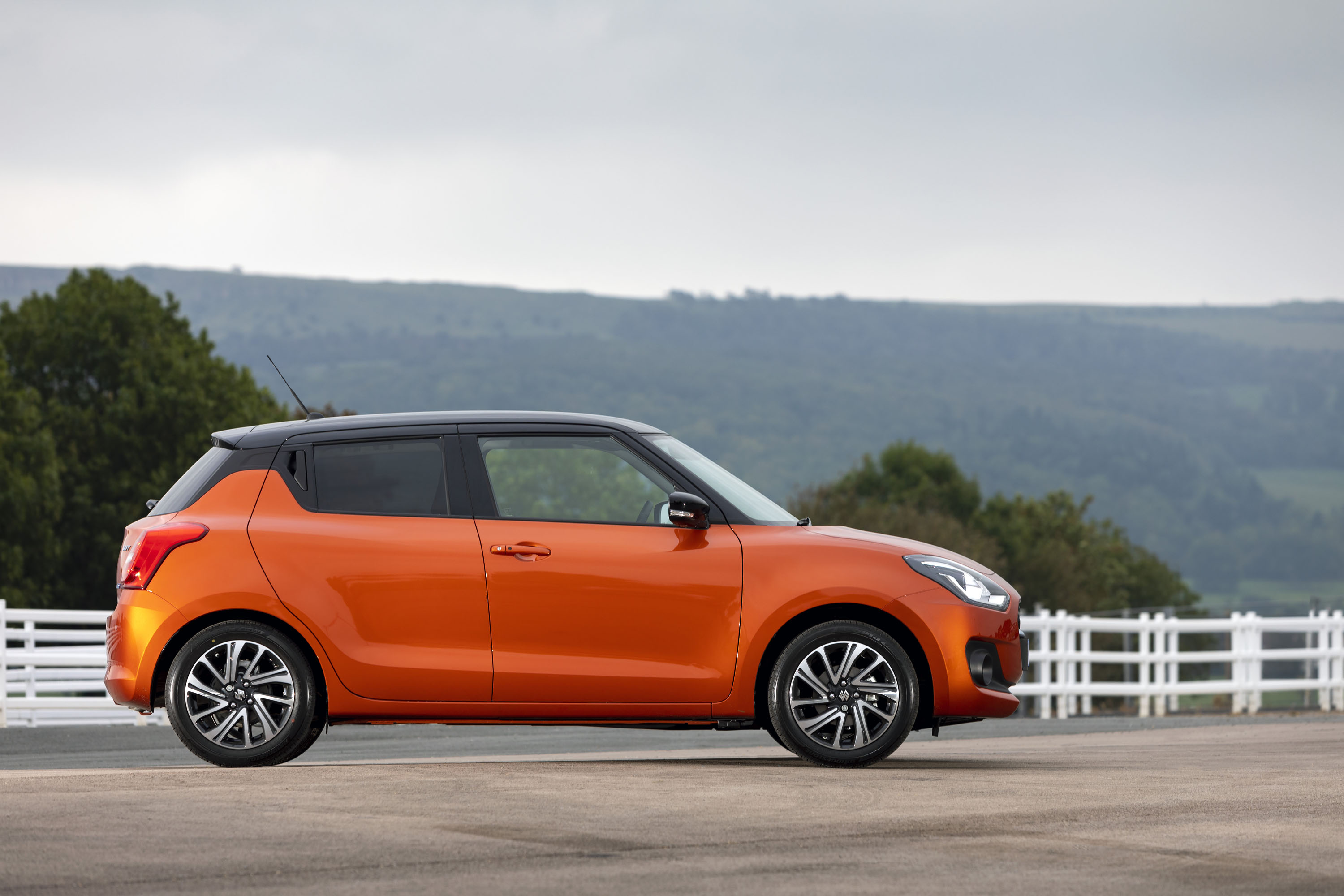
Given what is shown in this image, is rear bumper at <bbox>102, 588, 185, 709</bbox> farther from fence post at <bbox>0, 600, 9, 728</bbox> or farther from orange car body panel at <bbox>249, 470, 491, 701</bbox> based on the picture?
fence post at <bbox>0, 600, 9, 728</bbox>

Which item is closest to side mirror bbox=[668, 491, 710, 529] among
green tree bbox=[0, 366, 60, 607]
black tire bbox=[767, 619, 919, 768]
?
black tire bbox=[767, 619, 919, 768]

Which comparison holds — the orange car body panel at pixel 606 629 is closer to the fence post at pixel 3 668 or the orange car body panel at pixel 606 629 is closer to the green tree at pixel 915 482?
the fence post at pixel 3 668

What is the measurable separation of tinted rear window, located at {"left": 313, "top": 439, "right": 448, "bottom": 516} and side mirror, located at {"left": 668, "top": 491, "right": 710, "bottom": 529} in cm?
117

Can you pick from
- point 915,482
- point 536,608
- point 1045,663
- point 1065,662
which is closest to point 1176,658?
point 1065,662

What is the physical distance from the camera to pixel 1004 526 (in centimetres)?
9500

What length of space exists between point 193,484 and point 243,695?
1151 mm

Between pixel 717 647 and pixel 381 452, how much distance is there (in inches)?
79.0

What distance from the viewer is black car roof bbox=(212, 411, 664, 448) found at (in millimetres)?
9266

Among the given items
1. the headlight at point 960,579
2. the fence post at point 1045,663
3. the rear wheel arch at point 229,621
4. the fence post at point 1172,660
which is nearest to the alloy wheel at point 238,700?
the rear wheel arch at point 229,621

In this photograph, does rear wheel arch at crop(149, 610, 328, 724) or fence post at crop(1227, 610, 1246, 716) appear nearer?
rear wheel arch at crop(149, 610, 328, 724)

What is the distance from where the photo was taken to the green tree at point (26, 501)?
159 ft

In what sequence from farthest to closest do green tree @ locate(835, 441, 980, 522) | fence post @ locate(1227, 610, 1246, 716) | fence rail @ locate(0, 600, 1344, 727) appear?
green tree @ locate(835, 441, 980, 522)
fence post @ locate(1227, 610, 1246, 716)
fence rail @ locate(0, 600, 1344, 727)

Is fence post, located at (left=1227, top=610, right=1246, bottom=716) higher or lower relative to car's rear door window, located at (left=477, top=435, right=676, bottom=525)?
lower

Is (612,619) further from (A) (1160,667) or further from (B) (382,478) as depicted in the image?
(A) (1160,667)
